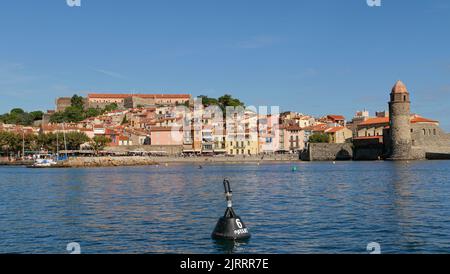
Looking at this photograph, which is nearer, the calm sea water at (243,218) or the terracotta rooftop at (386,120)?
the calm sea water at (243,218)

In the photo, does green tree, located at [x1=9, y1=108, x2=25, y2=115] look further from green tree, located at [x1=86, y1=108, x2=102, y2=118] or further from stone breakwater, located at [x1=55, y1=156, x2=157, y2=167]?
stone breakwater, located at [x1=55, y1=156, x2=157, y2=167]

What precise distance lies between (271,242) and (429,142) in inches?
2989

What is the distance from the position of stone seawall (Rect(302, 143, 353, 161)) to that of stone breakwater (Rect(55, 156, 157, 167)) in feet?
76.9

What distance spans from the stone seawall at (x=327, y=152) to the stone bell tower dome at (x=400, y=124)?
9.22 meters

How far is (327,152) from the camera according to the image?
283 feet

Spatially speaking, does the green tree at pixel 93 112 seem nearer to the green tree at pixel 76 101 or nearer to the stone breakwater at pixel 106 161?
the green tree at pixel 76 101

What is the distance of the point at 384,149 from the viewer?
8412cm

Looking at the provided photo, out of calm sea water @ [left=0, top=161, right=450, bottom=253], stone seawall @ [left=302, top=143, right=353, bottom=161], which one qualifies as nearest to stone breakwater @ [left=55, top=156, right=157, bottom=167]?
stone seawall @ [left=302, top=143, right=353, bottom=161]

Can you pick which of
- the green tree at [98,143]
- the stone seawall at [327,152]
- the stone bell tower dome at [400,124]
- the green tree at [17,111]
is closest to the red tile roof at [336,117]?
the stone seawall at [327,152]

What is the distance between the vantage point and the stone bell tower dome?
257ft

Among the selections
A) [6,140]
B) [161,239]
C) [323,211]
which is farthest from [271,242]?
[6,140]

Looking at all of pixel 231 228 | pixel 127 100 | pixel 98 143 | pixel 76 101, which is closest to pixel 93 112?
pixel 76 101

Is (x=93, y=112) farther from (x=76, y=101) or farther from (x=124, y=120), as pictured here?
(x=124, y=120)

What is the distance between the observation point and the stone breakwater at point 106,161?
74812 mm
